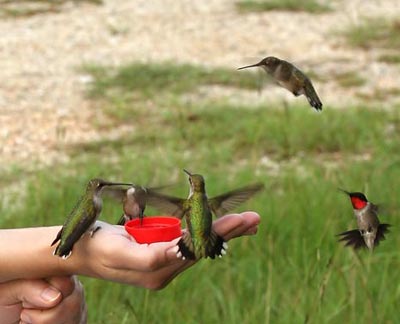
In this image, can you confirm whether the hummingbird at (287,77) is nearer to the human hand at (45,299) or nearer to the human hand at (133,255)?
the human hand at (133,255)

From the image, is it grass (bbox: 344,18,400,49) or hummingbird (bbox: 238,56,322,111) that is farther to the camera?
grass (bbox: 344,18,400,49)

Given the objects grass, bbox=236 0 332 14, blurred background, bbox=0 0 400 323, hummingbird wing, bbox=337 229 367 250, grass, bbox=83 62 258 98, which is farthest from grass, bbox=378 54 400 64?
hummingbird wing, bbox=337 229 367 250

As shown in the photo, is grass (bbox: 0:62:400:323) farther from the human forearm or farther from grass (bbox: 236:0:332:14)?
grass (bbox: 236:0:332:14)

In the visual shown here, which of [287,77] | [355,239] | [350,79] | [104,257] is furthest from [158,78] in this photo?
[355,239]

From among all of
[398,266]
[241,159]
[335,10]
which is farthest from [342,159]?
[335,10]

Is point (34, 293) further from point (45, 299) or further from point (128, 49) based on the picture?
point (128, 49)

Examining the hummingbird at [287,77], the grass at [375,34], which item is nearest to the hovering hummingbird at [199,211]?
the hummingbird at [287,77]

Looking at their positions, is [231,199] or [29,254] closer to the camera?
[231,199]
